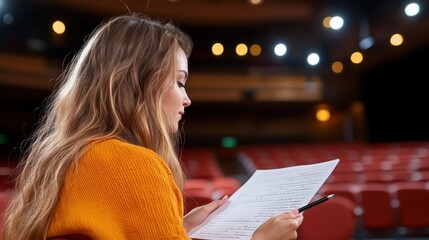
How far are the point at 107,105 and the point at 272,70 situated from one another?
1178 cm

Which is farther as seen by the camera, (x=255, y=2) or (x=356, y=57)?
(x=356, y=57)

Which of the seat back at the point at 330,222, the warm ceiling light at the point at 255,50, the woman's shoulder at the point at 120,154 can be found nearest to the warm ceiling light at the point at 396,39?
the warm ceiling light at the point at 255,50

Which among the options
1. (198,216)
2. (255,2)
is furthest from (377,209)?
(255,2)

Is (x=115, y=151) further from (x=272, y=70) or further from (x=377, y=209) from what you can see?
(x=272, y=70)

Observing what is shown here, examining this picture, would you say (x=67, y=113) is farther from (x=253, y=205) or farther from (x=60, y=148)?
(x=253, y=205)

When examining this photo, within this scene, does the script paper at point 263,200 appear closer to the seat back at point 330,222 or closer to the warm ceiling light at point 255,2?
the seat back at point 330,222

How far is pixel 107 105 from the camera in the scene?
947mm

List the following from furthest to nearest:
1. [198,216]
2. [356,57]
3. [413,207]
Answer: [356,57], [413,207], [198,216]

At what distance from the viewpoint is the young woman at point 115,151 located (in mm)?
806

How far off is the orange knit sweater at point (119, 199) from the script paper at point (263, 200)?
0.69ft

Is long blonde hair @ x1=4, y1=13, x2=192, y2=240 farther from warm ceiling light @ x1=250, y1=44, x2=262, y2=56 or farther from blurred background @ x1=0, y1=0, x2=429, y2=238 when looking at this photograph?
warm ceiling light @ x1=250, y1=44, x2=262, y2=56

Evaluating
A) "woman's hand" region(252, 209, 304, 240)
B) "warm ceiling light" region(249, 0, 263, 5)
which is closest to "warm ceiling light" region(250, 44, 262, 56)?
"warm ceiling light" region(249, 0, 263, 5)

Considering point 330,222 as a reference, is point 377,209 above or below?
below

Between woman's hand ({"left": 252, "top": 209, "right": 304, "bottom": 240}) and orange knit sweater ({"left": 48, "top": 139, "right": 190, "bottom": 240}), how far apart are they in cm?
15
